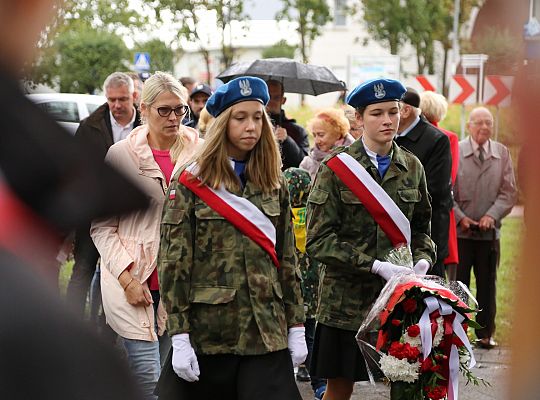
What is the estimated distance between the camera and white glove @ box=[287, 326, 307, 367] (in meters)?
4.21

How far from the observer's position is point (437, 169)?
21.4ft

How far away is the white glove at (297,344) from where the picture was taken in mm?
4215

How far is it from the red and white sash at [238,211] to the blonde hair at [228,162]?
0.12 feet

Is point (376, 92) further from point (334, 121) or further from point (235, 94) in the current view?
point (334, 121)

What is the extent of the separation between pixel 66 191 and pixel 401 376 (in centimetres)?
393

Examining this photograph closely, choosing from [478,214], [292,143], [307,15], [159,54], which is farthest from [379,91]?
[159,54]

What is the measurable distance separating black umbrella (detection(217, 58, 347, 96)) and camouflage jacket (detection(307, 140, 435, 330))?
12.9 feet

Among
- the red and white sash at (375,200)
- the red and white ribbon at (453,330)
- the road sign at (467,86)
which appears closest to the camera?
the road sign at (467,86)

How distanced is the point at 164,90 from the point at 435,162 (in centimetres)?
216

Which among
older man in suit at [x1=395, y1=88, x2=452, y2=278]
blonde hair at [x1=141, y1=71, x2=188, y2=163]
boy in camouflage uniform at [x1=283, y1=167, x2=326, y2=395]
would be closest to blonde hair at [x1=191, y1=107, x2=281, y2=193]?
blonde hair at [x1=141, y1=71, x2=188, y2=163]

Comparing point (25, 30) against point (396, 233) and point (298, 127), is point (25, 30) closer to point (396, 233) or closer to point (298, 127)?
point (396, 233)

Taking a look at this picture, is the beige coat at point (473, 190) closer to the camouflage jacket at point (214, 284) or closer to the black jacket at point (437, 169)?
the black jacket at point (437, 169)

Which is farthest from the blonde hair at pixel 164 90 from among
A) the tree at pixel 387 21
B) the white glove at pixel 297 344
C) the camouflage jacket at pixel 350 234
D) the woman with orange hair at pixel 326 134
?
the tree at pixel 387 21

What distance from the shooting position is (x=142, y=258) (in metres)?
4.85
